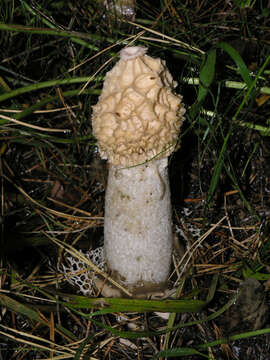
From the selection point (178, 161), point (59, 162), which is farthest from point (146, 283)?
point (59, 162)

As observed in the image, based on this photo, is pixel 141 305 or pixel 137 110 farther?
pixel 141 305

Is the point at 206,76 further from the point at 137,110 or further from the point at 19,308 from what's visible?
the point at 19,308

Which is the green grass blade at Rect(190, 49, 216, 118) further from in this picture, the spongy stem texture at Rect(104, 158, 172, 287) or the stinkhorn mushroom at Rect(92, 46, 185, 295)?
the spongy stem texture at Rect(104, 158, 172, 287)

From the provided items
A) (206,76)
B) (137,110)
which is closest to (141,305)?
(137,110)

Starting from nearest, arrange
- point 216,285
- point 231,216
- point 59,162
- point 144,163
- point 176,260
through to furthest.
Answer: point 144,163 < point 216,285 < point 176,260 < point 231,216 < point 59,162

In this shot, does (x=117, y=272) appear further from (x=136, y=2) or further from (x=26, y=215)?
(x=136, y=2)

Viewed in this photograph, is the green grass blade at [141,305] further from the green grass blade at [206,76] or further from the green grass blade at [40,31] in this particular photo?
the green grass blade at [40,31]
